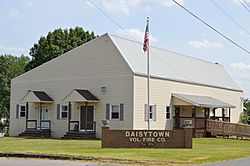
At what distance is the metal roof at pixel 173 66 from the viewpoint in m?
39.0

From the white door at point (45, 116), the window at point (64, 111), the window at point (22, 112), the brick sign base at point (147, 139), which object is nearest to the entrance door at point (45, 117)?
the white door at point (45, 116)

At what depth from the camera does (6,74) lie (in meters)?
69.0

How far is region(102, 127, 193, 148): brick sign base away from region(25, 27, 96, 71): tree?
38.2 meters

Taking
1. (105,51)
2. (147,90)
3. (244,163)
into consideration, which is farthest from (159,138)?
(105,51)

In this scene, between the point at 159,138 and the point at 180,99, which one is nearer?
the point at 159,138

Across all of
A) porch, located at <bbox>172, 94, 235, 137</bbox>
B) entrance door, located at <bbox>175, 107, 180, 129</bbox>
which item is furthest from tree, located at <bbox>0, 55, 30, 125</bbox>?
entrance door, located at <bbox>175, 107, 180, 129</bbox>

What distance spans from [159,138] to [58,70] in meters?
17.2

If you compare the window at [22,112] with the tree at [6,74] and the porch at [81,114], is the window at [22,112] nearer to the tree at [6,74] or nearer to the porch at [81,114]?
the porch at [81,114]

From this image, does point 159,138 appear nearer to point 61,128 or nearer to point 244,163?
point 244,163

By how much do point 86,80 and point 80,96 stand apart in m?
2.16

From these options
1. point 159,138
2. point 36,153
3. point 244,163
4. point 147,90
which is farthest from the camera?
point 147,90

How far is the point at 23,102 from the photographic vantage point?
141 ft

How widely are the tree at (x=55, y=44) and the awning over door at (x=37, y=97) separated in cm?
2248

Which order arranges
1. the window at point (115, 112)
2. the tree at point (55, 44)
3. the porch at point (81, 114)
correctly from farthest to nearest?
the tree at point (55, 44)
the porch at point (81, 114)
the window at point (115, 112)
